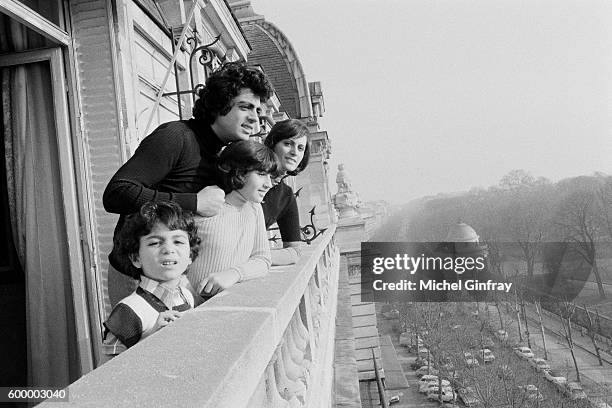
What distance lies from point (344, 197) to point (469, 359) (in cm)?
1863

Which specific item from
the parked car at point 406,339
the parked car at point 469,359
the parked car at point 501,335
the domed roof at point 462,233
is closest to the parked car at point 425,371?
the parked car at point 469,359

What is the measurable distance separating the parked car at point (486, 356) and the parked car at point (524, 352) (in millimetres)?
1549

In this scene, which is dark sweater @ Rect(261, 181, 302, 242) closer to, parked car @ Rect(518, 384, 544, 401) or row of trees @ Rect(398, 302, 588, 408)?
row of trees @ Rect(398, 302, 588, 408)

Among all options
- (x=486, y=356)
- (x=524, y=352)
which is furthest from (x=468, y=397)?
(x=524, y=352)

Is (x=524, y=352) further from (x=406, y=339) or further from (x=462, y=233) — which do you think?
(x=406, y=339)

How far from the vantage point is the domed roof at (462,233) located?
35.5 m

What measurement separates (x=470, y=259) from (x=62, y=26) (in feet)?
111

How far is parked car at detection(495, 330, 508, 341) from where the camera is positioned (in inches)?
1364

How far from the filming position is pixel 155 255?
5.30ft

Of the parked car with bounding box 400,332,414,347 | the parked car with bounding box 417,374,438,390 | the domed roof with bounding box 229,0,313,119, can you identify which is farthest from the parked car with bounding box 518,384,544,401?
the domed roof with bounding box 229,0,313,119

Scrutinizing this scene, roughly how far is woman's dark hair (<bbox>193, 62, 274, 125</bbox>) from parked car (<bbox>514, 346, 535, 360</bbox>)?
3400 centimetres

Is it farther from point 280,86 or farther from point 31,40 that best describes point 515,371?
point 31,40

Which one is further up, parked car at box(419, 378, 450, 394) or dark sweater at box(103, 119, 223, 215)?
dark sweater at box(103, 119, 223, 215)

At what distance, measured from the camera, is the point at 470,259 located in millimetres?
34250
